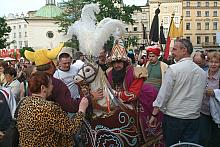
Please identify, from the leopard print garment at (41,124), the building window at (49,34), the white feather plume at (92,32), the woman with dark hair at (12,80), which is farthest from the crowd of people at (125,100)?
the building window at (49,34)

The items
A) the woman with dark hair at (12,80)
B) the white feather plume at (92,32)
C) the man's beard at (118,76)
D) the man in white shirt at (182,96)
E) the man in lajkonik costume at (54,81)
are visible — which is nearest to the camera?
the man in lajkonik costume at (54,81)

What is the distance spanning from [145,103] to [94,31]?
137 centimetres

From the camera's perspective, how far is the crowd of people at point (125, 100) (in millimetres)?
4434

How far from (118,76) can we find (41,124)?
2.33m

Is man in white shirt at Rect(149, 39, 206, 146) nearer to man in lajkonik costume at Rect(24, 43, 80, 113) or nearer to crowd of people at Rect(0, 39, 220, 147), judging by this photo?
crowd of people at Rect(0, 39, 220, 147)

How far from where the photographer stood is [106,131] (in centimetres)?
612

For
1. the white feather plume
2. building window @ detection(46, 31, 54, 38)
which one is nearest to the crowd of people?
the white feather plume

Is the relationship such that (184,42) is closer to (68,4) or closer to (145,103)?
(145,103)

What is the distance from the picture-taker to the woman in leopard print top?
4.36m

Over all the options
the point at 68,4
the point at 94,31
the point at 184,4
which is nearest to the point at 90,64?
the point at 94,31

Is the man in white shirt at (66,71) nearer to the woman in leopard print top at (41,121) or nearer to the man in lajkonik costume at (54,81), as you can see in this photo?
the man in lajkonik costume at (54,81)


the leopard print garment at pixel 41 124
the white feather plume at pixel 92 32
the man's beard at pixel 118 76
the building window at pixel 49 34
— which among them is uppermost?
the building window at pixel 49 34

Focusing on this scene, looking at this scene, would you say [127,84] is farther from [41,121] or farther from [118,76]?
[41,121]

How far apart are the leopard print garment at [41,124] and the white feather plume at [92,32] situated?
1980mm
